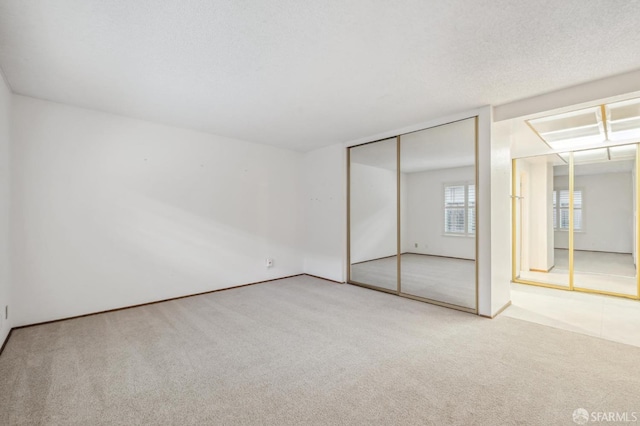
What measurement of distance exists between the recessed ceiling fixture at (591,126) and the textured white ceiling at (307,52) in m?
0.76

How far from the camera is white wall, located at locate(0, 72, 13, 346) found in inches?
98.5

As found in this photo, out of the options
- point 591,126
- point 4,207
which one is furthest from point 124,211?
point 591,126

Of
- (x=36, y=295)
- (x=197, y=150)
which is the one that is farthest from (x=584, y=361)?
(x=36, y=295)

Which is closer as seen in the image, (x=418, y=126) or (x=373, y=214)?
(x=418, y=126)

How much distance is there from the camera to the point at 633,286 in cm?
413

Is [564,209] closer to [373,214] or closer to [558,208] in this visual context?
[558,208]

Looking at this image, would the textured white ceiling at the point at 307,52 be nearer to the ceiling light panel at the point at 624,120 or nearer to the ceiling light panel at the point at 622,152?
the ceiling light panel at the point at 624,120

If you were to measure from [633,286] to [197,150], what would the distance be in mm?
6857

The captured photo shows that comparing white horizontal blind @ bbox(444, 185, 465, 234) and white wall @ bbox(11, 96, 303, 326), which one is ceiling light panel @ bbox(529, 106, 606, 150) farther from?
white wall @ bbox(11, 96, 303, 326)

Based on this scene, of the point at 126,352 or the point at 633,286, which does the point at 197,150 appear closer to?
the point at 126,352

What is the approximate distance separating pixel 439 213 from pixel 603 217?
3.14m

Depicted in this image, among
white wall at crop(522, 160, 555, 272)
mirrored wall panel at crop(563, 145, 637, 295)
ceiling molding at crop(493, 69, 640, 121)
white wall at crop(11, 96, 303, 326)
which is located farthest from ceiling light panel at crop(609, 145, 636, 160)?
white wall at crop(11, 96, 303, 326)

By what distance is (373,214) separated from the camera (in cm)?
682

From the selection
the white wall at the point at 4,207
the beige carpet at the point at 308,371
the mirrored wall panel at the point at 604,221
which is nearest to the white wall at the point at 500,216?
the beige carpet at the point at 308,371
